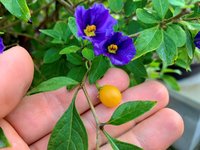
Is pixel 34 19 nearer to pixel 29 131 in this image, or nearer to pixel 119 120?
pixel 29 131

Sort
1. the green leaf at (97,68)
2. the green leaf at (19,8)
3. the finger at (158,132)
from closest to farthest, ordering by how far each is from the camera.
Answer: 1. the green leaf at (19,8)
2. the green leaf at (97,68)
3. the finger at (158,132)

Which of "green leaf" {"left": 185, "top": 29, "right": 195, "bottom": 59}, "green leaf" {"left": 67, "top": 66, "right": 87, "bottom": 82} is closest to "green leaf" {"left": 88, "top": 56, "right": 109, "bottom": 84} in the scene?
"green leaf" {"left": 67, "top": 66, "right": 87, "bottom": 82}

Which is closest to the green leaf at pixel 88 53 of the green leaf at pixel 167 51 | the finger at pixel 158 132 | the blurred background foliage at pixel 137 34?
the blurred background foliage at pixel 137 34

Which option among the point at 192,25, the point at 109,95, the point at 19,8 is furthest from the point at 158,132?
the point at 19,8

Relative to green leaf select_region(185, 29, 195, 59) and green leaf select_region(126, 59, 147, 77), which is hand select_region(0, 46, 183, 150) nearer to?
green leaf select_region(126, 59, 147, 77)

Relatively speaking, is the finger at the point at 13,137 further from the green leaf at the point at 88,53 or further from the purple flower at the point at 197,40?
the purple flower at the point at 197,40
